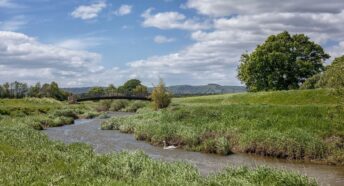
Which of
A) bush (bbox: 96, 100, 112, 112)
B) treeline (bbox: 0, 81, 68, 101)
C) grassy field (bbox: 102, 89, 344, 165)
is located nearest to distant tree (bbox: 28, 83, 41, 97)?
treeline (bbox: 0, 81, 68, 101)

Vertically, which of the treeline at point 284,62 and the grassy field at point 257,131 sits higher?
the treeline at point 284,62

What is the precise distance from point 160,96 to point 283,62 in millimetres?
22121

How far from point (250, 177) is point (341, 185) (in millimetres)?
6053

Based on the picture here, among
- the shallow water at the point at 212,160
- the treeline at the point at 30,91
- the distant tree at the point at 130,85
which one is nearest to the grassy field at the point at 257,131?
the shallow water at the point at 212,160

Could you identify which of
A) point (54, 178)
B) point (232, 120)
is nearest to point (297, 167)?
point (232, 120)

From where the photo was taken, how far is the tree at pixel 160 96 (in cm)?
6272

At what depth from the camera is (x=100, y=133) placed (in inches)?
1809

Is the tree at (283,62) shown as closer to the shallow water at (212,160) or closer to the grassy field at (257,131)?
the grassy field at (257,131)

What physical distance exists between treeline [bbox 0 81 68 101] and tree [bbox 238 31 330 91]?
83453 millimetres

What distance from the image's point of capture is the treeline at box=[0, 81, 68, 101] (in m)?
140

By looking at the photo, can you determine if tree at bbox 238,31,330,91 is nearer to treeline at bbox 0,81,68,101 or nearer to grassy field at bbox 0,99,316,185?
grassy field at bbox 0,99,316,185

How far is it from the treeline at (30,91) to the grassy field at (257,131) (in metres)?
104

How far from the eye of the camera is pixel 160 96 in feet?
207

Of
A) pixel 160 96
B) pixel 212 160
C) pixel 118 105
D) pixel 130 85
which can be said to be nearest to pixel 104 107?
pixel 118 105
